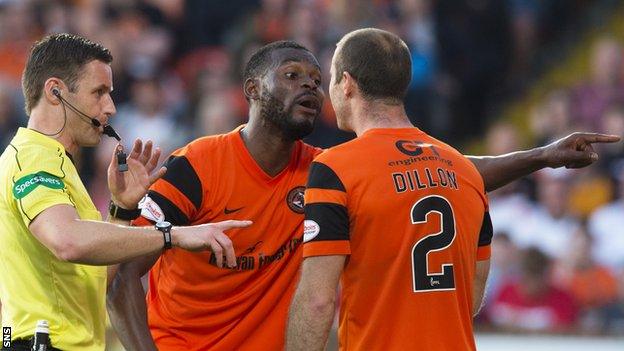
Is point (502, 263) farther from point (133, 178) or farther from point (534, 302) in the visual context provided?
point (133, 178)

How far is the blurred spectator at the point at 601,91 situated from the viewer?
11695 millimetres

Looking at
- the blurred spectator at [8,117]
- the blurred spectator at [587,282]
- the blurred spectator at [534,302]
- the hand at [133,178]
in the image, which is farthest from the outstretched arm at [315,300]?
the blurred spectator at [8,117]

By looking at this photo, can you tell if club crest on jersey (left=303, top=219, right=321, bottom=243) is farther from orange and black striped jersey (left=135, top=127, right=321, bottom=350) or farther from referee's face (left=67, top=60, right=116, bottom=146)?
referee's face (left=67, top=60, right=116, bottom=146)

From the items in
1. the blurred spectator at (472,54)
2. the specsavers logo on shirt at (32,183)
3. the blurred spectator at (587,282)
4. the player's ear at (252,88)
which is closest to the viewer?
the specsavers logo on shirt at (32,183)

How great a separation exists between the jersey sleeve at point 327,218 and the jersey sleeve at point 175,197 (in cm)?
99

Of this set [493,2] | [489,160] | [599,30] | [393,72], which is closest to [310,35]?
[493,2]

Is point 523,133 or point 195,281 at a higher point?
point 523,133

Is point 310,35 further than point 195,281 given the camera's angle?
Yes

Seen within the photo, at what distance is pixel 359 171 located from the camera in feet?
16.4

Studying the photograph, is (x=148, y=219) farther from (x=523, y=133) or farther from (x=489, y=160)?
(x=523, y=133)

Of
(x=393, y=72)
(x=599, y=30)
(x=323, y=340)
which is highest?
(x=599, y=30)

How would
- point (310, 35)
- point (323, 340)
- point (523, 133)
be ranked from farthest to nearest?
1. point (523, 133)
2. point (310, 35)
3. point (323, 340)

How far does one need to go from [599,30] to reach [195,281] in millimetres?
8704

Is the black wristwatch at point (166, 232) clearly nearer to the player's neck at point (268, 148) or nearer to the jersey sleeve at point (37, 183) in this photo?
the jersey sleeve at point (37, 183)
